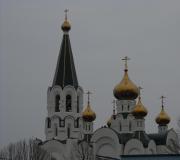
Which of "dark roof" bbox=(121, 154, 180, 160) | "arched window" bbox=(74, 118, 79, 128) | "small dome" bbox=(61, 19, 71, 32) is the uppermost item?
"small dome" bbox=(61, 19, 71, 32)

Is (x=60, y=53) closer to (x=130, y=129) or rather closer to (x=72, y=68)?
(x=72, y=68)

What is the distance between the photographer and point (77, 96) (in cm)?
3941

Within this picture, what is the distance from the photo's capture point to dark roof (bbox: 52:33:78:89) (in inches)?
1554

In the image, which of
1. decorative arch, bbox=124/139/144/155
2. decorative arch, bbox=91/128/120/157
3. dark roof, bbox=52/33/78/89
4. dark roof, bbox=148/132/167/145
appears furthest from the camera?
dark roof, bbox=148/132/167/145

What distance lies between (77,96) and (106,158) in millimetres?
3898

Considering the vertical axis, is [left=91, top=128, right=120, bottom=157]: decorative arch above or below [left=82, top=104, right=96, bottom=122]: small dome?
below

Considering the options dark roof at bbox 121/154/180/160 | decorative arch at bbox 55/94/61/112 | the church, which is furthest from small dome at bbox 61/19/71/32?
dark roof at bbox 121/154/180/160

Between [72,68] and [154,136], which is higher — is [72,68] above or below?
above

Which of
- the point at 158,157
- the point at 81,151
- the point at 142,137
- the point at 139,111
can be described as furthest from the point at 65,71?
the point at 158,157

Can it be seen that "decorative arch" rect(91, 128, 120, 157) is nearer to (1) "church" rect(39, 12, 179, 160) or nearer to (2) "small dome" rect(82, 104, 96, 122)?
(1) "church" rect(39, 12, 179, 160)

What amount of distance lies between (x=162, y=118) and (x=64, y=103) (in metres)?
7.66

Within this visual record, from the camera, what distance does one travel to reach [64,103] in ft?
128

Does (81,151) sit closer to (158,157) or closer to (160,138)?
(160,138)

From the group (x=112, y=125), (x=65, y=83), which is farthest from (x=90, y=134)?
(x=65, y=83)
